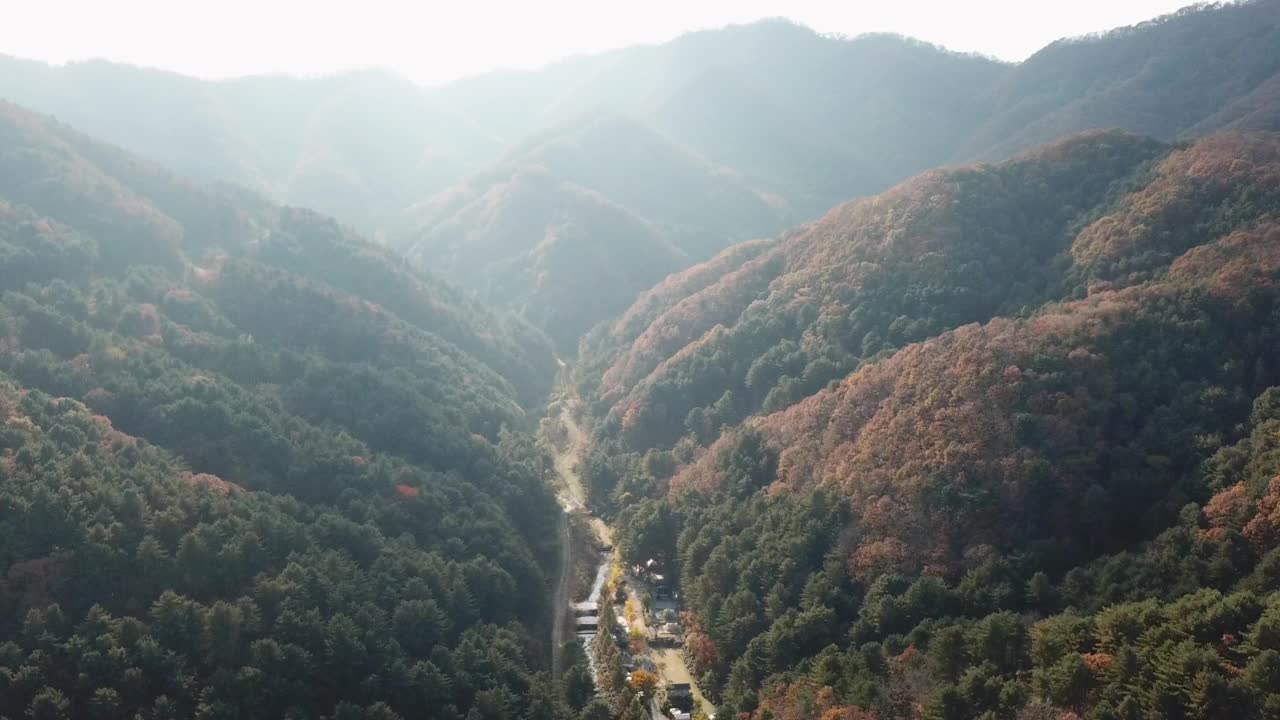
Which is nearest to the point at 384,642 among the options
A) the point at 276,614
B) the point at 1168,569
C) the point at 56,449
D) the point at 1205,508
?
the point at 276,614

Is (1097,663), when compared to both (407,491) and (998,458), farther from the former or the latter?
(407,491)

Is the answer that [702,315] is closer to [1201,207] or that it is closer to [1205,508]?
[1201,207]

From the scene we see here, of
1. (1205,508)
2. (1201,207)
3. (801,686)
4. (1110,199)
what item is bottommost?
(801,686)

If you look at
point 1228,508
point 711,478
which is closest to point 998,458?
point 1228,508

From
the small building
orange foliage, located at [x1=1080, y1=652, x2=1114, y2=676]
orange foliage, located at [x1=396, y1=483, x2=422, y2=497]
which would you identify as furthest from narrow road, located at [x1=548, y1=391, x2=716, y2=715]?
orange foliage, located at [x1=1080, y1=652, x2=1114, y2=676]

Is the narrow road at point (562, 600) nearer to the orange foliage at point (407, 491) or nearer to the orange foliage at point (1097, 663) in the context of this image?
the orange foliage at point (407, 491)

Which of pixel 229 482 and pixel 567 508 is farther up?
pixel 567 508
